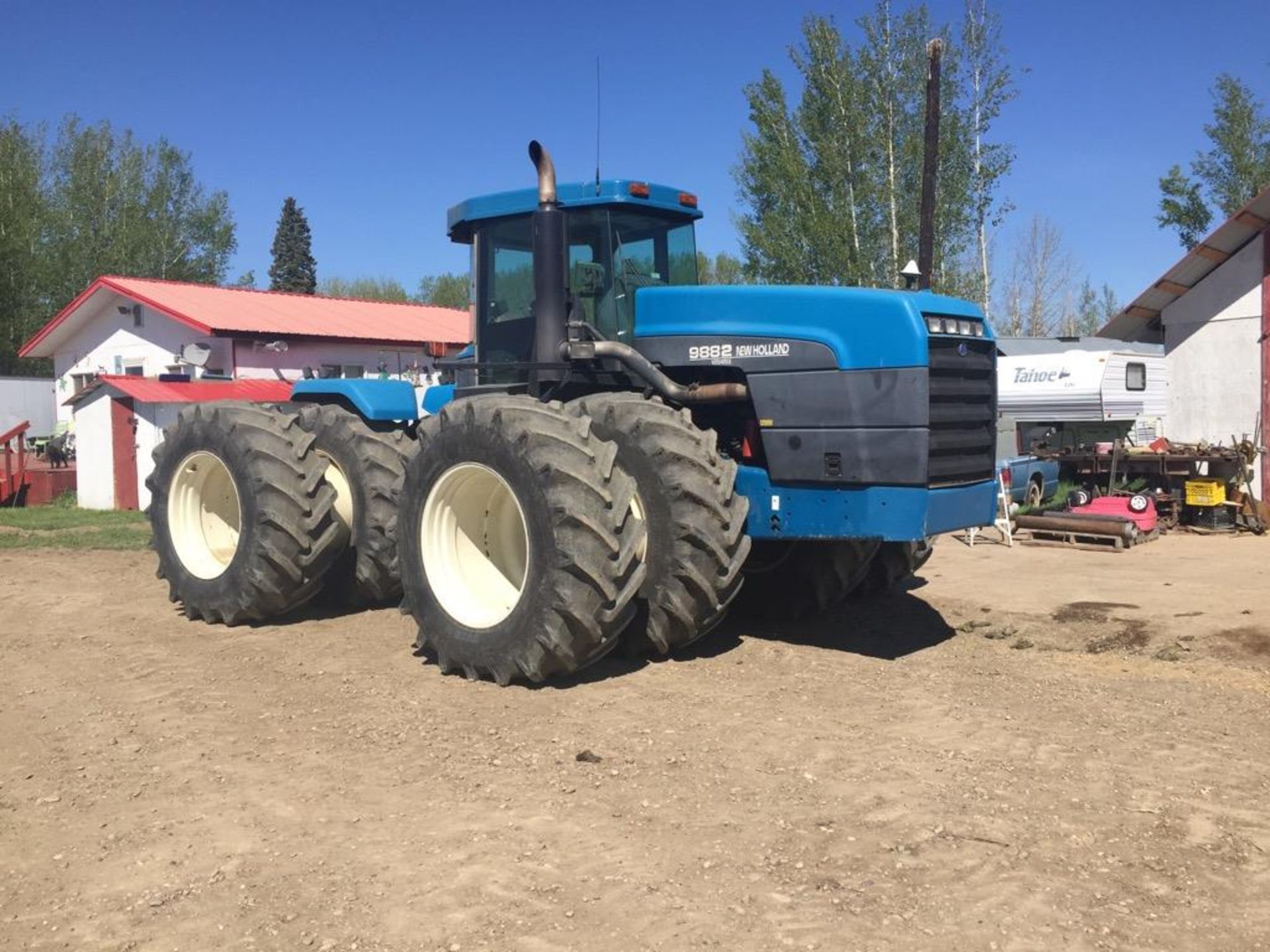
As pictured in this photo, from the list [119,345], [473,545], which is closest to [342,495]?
[473,545]

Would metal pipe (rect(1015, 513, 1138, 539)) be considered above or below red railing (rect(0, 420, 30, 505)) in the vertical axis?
below

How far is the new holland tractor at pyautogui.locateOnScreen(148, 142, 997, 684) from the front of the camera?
5.93 metres

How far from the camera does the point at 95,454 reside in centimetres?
1788

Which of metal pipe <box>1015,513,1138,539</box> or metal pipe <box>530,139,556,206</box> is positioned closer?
metal pipe <box>530,139,556,206</box>

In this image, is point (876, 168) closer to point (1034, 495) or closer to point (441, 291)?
point (1034, 495)

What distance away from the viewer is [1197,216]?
4203 centimetres

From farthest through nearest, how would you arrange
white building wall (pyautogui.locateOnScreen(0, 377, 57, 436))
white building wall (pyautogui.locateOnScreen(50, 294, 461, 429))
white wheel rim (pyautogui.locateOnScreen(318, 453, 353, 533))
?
white building wall (pyautogui.locateOnScreen(0, 377, 57, 436))
white building wall (pyautogui.locateOnScreen(50, 294, 461, 429))
white wheel rim (pyautogui.locateOnScreen(318, 453, 353, 533))

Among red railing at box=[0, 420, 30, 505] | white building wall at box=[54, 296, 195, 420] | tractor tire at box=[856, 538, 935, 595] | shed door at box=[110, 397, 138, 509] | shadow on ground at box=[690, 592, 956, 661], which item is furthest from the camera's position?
white building wall at box=[54, 296, 195, 420]

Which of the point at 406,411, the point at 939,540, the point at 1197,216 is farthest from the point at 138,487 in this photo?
the point at 1197,216

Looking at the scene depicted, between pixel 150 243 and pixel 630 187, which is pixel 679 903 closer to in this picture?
pixel 630 187

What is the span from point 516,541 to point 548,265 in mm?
1687

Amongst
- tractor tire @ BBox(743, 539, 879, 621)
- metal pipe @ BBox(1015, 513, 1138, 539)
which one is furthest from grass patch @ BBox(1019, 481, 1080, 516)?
tractor tire @ BBox(743, 539, 879, 621)

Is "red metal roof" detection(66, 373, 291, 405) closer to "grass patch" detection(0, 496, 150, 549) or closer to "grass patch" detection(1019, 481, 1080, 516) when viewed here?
"grass patch" detection(0, 496, 150, 549)

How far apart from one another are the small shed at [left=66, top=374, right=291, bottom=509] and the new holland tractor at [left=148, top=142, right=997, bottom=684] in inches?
398
